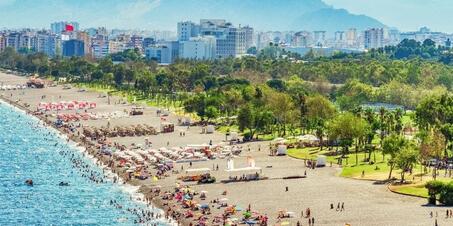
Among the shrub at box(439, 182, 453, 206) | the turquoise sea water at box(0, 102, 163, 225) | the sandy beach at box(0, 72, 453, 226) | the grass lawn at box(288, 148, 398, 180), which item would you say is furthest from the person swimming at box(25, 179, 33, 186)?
the shrub at box(439, 182, 453, 206)

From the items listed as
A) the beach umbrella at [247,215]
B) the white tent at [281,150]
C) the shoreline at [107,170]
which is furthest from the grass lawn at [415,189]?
the white tent at [281,150]

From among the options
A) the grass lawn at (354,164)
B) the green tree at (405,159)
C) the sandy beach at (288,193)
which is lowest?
the sandy beach at (288,193)

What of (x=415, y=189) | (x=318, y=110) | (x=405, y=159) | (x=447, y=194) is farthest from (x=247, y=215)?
(x=318, y=110)

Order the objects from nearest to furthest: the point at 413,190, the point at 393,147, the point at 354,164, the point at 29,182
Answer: the point at 413,190 < the point at 393,147 < the point at 29,182 < the point at 354,164

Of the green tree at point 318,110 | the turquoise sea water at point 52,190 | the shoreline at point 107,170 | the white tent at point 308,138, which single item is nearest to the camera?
the turquoise sea water at point 52,190

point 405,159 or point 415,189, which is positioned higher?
point 405,159

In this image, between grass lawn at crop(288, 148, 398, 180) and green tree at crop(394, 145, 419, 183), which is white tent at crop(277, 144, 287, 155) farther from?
green tree at crop(394, 145, 419, 183)

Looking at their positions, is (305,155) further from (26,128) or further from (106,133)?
(26,128)

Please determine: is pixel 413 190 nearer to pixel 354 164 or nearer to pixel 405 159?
pixel 405 159

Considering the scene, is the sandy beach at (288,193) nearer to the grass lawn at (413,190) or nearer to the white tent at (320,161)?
the white tent at (320,161)

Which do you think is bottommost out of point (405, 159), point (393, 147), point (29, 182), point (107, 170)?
point (107, 170)
